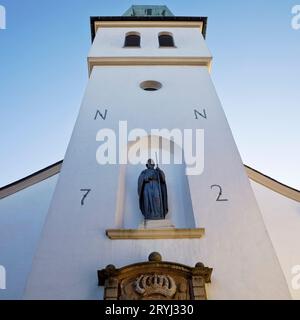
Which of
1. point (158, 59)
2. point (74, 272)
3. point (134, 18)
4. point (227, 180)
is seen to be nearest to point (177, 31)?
point (134, 18)

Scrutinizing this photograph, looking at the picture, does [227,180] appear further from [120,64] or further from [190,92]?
[120,64]

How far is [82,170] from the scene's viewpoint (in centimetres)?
686

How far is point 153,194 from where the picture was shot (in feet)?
21.2

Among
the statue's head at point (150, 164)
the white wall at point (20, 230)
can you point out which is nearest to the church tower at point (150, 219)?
the statue's head at point (150, 164)

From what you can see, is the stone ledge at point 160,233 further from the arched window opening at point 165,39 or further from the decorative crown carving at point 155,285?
the arched window opening at point 165,39

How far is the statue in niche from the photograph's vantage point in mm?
6293

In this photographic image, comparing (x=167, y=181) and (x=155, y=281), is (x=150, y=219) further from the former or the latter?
(x=155, y=281)

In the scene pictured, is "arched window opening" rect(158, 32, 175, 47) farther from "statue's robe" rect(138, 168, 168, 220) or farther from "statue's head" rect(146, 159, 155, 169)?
"statue's robe" rect(138, 168, 168, 220)

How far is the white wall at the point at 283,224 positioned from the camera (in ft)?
22.8

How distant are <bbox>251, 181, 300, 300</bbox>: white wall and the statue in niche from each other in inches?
85.4

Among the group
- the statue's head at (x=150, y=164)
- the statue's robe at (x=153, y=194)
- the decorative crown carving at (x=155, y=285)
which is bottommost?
the decorative crown carving at (x=155, y=285)
